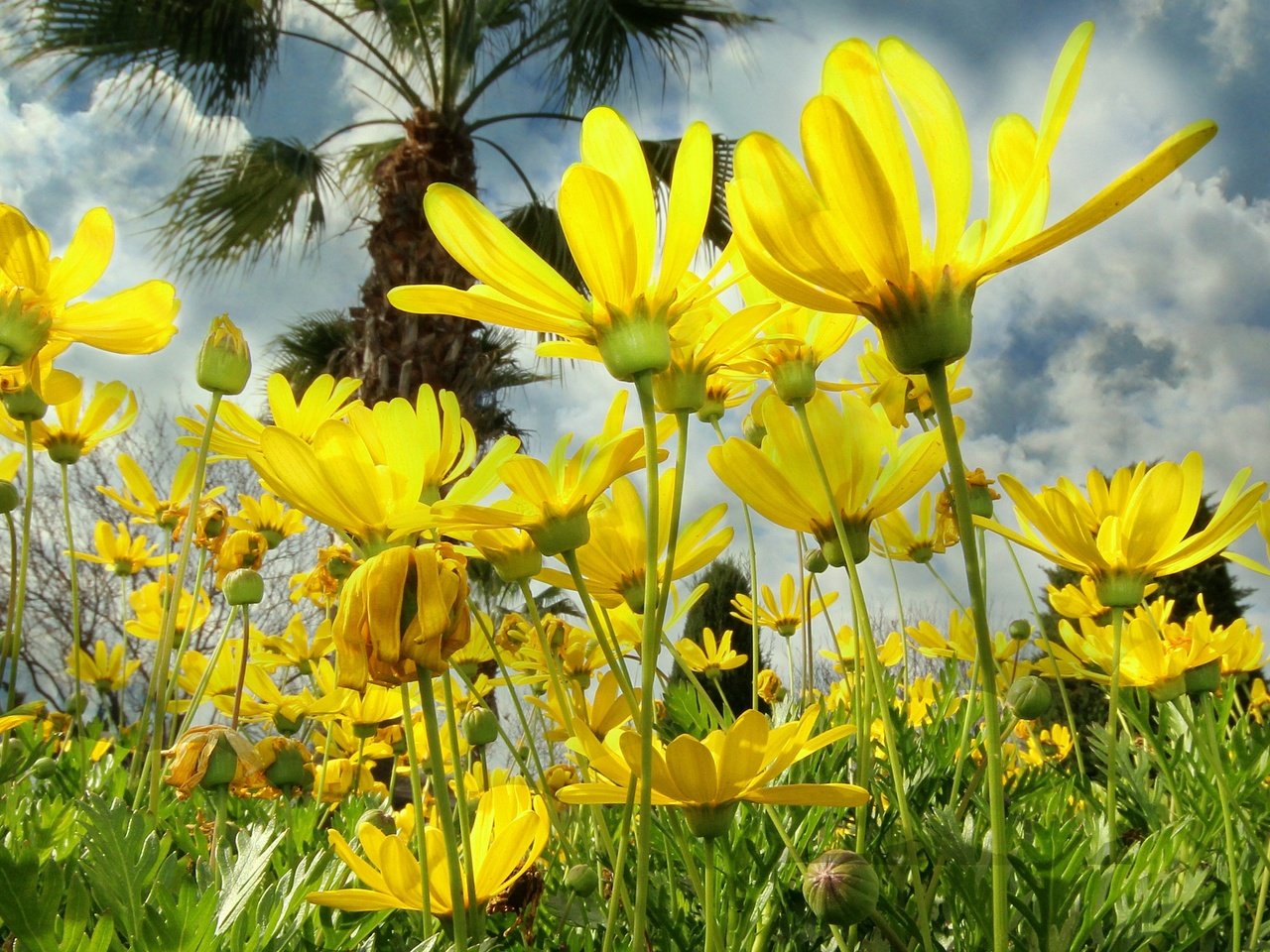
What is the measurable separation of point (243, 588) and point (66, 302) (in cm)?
39

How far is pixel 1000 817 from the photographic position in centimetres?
32

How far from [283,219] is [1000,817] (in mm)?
6174

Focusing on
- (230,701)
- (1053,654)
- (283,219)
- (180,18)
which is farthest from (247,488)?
(1053,654)

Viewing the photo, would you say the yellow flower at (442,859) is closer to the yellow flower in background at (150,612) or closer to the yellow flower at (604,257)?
the yellow flower at (604,257)

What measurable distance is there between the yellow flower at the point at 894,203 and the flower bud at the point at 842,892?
0.24m

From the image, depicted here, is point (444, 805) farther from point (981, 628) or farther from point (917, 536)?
point (917, 536)

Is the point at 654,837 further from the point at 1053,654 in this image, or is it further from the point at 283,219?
the point at 283,219

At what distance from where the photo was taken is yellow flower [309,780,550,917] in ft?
1.62

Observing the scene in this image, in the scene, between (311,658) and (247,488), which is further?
(247,488)

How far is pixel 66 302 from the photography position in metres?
0.81

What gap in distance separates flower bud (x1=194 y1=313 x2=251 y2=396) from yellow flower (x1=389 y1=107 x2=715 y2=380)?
37 cm

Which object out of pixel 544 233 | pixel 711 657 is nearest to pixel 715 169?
pixel 544 233

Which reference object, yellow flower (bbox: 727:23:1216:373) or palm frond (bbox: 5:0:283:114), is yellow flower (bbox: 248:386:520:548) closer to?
yellow flower (bbox: 727:23:1216:373)

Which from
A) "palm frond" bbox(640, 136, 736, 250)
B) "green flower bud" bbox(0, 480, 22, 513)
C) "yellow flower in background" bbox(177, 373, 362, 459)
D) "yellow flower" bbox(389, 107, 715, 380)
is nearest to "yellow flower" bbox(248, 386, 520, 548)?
"yellow flower" bbox(389, 107, 715, 380)
